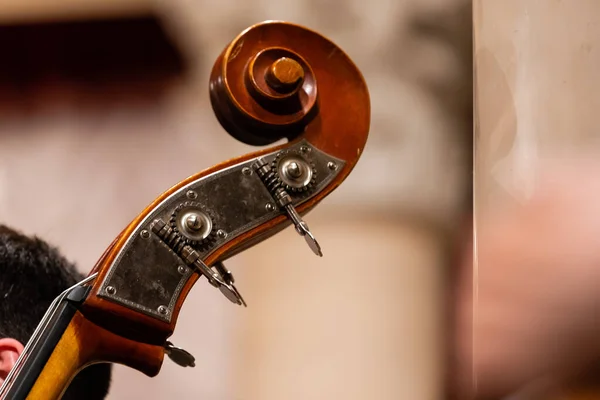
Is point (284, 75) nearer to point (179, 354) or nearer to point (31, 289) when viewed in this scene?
point (179, 354)

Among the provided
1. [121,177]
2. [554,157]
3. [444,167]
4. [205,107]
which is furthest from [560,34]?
[121,177]

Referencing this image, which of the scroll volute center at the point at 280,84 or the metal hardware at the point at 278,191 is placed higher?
the scroll volute center at the point at 280,84

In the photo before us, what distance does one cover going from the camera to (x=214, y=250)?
0.69 m

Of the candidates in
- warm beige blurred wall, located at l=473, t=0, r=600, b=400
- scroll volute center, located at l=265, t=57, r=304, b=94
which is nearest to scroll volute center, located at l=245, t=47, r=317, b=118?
scroll volute center, located at l=265, t=57, r=304, b=94

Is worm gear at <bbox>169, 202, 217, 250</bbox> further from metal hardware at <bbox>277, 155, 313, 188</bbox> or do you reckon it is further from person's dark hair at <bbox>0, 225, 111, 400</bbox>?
person's dark hair at <bbox>0, 225, 111, 400</bbox>

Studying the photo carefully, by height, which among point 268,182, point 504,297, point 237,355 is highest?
point 268,182

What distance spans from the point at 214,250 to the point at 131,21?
805mm

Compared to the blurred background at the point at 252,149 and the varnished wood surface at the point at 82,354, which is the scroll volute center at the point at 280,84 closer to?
the varnished wood surface at the point at 82,354

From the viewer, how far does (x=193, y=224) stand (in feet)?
2.25

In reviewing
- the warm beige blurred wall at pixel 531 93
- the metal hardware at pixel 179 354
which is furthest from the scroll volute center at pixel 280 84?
the warm beige blurred wall at pixel 531 93

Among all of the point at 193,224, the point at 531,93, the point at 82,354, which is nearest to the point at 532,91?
the point at 531,93

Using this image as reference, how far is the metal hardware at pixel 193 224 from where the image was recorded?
66 centimetres

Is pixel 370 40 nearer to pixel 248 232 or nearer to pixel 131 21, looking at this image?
pixel 131 21

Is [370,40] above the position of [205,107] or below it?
above
